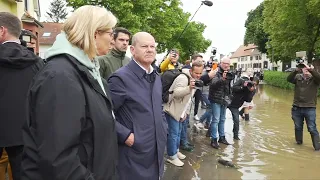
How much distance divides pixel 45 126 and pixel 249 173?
4.55m

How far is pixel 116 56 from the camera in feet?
14.2

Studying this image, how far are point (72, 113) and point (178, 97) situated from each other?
12.2 feet

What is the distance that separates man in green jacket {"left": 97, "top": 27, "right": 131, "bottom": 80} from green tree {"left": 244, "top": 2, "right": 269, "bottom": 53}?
141ft

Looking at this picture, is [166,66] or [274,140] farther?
[274,140]

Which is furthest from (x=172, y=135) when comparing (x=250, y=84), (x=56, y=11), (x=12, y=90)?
(x=56, y=11)

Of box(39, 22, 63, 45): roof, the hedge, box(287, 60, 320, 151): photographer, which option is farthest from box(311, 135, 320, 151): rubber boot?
box(39, 22, 63, 45): roof

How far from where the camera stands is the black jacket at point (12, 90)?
9.29 ft

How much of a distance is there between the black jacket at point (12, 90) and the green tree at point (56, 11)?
3309 inches

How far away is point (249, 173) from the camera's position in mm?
5371

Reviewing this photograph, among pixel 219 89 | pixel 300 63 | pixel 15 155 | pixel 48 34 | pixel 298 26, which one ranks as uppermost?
pixel 48 34

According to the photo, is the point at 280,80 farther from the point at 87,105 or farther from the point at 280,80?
the point at 87,105

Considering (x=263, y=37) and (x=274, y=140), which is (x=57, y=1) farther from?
(x=274, y=140)

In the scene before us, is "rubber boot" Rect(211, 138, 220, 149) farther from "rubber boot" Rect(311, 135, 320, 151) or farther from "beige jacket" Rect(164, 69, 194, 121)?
"rubber boot" Rect(311, 135, 320, 151)

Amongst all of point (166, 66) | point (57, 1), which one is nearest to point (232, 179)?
point (166, 66)
